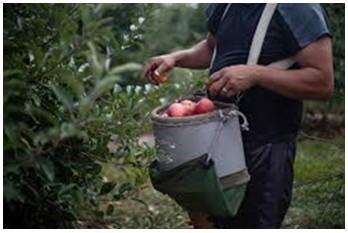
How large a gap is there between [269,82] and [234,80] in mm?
106

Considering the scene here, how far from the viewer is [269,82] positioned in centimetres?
223

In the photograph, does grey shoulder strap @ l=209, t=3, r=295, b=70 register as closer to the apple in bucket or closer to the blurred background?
the apple in bucket

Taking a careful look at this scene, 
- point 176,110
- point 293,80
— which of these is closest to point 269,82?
point 293,80

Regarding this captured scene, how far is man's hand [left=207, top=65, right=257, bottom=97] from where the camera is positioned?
2.21 meters

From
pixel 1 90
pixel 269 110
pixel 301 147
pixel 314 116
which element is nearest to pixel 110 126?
pixel 1 90

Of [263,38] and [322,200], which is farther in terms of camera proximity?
[322,200]

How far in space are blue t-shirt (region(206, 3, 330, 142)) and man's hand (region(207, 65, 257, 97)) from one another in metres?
0.14

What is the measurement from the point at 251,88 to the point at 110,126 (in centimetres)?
49

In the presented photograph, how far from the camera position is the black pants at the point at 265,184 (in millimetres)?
2428

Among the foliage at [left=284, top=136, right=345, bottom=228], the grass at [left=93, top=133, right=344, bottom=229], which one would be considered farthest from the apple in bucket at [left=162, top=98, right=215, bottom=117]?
the foliage at [left=284, top=136, right=345, bottom=228]

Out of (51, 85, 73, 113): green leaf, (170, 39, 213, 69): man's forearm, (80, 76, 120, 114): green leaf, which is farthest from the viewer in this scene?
(170, 39, 213, 69): man's forearm

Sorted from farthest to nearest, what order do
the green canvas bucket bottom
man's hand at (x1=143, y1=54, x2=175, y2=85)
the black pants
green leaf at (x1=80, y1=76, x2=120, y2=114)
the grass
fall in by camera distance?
the grass, man's hand at (x1=143, y1=54, x2=175, y2=85), the black pants, the green canvas bucket bottom, green leaf at (x1=80, y1=76, x2=120, y2=114)

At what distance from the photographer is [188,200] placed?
2303 millimetres

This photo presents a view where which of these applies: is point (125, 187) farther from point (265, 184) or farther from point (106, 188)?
point (265, 184)
